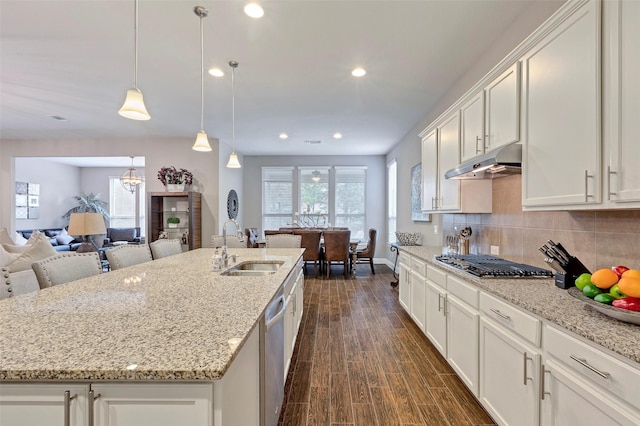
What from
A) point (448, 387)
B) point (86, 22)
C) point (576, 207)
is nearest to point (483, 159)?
point (576, 207)

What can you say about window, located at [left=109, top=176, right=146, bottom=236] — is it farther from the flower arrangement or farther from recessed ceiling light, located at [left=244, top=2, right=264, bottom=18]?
recessed ceiling light, located at [left=244, top=2, right=264, bottom=18]

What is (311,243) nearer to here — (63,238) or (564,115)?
(564,115)

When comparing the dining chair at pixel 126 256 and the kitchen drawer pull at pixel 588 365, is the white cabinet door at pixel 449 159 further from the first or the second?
the dining chair at pixel 126 256

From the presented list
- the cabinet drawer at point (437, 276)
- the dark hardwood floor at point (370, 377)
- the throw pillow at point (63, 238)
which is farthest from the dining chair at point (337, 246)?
the throw pillow at point (63, 238)

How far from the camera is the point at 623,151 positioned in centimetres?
Result: 124

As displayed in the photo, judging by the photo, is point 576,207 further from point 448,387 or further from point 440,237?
point 440,237

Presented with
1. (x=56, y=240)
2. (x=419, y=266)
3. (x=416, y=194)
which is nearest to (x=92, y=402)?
(x=419, y=266)

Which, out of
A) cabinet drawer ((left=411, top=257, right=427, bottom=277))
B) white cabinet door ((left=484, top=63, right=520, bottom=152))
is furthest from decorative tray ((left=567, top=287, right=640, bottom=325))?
cabinet drawer ((left=411, top=257, right=427, bottom=277))

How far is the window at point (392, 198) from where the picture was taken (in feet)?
22.4

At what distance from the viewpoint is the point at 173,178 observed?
19.0ft

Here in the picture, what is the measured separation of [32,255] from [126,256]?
781 millimetres

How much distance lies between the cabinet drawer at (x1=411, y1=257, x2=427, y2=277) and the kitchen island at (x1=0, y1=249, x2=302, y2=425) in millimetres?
1787

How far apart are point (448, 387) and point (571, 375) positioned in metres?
1.23

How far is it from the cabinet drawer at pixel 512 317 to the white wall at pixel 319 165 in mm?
6041
